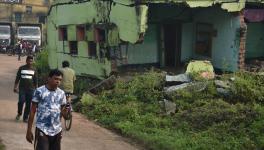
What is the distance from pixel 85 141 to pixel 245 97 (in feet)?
13.4

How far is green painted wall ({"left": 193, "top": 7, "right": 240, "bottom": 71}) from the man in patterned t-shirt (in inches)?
423

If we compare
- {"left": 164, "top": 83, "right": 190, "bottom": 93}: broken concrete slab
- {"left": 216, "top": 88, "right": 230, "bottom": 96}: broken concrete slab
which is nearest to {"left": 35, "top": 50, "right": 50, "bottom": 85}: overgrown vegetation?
{"left": 164, "top": 83, "right": 190, "bottom": 93}: broken concrete slab

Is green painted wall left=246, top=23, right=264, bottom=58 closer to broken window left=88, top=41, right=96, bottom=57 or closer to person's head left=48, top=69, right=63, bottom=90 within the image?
broken window left=88, top=41, right=96, bottom=57

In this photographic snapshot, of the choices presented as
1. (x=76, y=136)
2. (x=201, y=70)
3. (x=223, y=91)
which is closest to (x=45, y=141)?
(x=76, y=136)

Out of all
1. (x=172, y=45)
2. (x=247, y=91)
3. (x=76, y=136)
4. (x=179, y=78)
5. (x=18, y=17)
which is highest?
(x=18, y=17)

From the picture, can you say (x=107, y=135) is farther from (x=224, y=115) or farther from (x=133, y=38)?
(x=133, y=38)

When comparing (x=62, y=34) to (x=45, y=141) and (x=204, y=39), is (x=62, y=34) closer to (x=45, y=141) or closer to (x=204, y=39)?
(x=204, y=39)

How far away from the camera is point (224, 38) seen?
16.7 meters

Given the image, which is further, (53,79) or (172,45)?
(172,45)

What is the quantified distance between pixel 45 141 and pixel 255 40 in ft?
47.6

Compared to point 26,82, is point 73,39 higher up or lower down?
higher up

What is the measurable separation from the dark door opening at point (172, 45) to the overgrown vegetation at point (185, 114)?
4.15 m

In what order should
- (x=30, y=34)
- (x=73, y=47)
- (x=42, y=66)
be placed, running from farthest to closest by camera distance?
(x=30, y=34)
(x=42, y=66)
(x=73, y=47)

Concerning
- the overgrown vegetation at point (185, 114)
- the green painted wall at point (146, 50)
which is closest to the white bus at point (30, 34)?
the green painted wall at point (146, 50)
